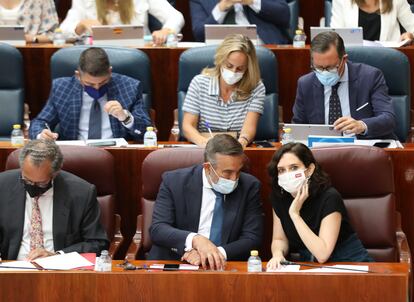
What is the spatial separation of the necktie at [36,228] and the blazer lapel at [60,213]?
0.05m

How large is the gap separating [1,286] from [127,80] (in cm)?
167

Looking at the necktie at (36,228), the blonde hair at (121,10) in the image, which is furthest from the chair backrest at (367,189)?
the blonde hair at (121,10)

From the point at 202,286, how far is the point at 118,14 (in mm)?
2711

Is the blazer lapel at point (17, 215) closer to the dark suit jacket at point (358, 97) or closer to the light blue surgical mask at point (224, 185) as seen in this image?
the light blue surgical mask at point (224, 185)

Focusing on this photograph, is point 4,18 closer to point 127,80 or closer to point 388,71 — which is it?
point 127,80

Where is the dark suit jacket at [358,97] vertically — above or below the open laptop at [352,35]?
below

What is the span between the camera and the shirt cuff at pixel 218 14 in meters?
5.79

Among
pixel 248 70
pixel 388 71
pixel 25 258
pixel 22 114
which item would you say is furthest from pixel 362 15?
pixel 25 258

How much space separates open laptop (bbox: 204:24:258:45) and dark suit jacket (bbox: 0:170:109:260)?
1557mm

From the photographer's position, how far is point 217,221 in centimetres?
395

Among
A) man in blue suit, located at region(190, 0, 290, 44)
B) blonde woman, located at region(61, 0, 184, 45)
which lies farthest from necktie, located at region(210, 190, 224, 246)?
man in blue suit, located at region(190, 0, 290, 44)

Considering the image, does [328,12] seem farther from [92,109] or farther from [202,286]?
[202,286]

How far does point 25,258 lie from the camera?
3.90 metres

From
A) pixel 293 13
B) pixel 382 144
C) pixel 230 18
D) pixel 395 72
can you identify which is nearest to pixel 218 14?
pixel 230 18
